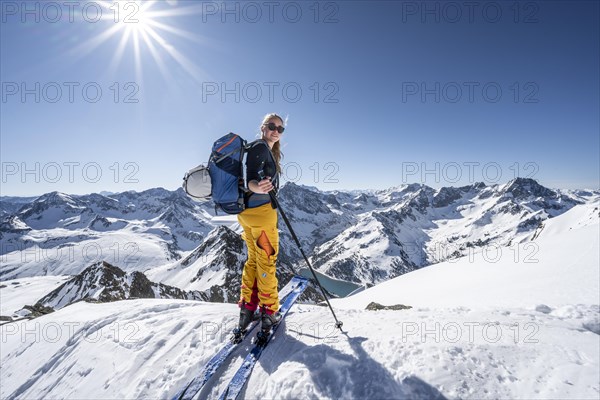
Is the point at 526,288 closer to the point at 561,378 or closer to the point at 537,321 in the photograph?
the point at 537,321

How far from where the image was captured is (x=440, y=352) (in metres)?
4.44

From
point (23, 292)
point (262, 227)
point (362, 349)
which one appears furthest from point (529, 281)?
point (23, 292)

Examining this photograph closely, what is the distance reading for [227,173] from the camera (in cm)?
540

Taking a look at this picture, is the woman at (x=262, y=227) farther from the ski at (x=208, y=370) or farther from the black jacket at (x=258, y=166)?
the ski at (x=208, y=370)

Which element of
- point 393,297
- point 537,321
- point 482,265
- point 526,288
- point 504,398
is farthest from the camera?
point 482,265

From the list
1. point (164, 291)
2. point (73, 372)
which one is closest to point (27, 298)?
point (164, 291)

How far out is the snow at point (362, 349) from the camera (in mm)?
3992

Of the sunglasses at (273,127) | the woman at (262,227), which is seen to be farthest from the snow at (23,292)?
the sunglasses at (273,127)

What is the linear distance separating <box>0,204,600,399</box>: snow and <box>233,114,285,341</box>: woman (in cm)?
75

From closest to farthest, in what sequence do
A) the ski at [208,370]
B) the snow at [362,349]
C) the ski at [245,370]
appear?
1. the snow at [362,349]
2. the ski at [245,370]
3. the ski at [208,370]

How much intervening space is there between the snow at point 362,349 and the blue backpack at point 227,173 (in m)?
3.02

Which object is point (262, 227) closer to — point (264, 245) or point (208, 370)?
point (264, 245)

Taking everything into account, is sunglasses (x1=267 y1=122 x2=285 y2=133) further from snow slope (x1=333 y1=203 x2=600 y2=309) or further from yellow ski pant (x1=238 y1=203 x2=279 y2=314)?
snow slope (x1=333 y1=203 x2=600 y2=309)

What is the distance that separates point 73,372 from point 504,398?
28.0ft
